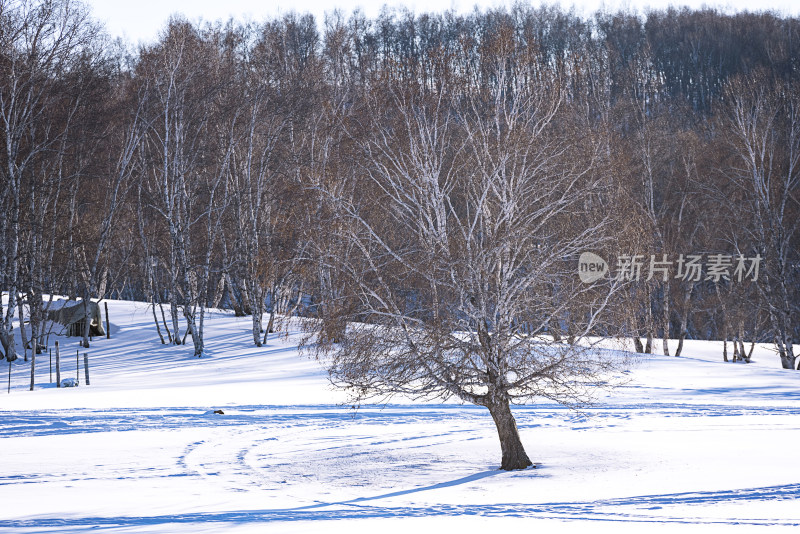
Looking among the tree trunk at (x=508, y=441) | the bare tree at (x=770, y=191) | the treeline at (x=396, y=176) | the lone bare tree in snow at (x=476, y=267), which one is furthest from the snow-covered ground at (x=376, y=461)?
the bare tree at (x=770, y=191)

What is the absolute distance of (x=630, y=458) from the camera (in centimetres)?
1211

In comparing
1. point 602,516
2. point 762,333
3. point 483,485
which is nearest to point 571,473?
point 483,485

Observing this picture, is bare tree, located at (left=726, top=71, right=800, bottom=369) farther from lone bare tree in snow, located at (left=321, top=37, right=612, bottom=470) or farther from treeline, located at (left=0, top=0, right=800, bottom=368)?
lone bare tree in snow, located at (left=321, top=37, right=612, bottom=470)

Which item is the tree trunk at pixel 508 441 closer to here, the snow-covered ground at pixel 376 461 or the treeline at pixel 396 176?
the snow-covered ground at pixel 376 461

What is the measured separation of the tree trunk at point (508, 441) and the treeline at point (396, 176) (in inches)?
53.6

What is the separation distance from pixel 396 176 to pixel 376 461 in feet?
14.1

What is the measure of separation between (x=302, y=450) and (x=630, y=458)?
201 inches

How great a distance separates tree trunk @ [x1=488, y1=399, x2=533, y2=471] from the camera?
1151 cm

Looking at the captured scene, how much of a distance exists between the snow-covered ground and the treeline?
2.16 meters

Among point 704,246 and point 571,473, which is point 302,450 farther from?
point 704,246

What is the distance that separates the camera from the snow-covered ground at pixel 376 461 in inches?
334

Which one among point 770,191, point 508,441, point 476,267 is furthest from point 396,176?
point 770,191

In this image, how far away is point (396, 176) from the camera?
11.6 meters

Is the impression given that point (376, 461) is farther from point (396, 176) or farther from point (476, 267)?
point (396, 176)
